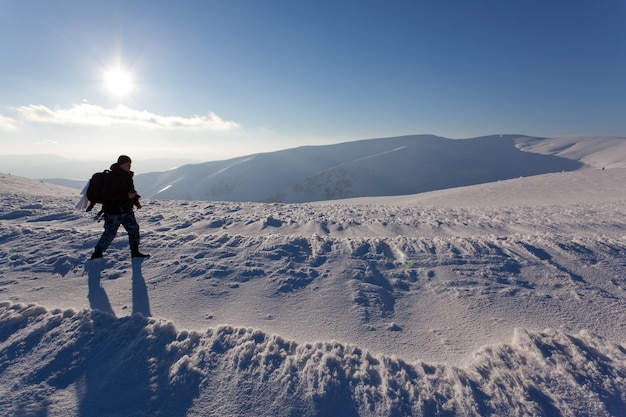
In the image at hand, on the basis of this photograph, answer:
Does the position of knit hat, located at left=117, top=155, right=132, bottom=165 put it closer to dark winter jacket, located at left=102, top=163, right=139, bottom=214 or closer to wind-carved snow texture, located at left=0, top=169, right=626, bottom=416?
dark winter jacket, located at left=102, top=163, right=139, bottom=214

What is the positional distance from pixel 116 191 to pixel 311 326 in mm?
4000

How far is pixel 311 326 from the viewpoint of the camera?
3.41 meters

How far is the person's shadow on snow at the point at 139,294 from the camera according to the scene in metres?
3.55

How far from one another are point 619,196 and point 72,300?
1898 cm

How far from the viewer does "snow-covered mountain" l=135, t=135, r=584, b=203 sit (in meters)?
87.4

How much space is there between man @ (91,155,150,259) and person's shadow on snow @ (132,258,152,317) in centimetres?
69

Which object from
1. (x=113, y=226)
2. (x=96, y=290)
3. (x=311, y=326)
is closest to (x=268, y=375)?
(x=311, y=326)

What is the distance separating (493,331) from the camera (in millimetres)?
3357

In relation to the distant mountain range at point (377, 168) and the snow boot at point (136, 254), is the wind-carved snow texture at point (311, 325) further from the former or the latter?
the distant mountain range at point (377, 168)

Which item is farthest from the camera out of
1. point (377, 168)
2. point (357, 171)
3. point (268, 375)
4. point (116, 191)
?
point (377, 168)

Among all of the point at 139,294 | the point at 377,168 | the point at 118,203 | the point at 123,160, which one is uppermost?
the point at 123,160

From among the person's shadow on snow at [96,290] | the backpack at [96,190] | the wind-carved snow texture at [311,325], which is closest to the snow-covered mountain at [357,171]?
the wind-carved snow texture at [311,325]

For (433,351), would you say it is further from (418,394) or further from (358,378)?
(358,378)

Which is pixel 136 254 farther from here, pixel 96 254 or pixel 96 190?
pixel 96 190
